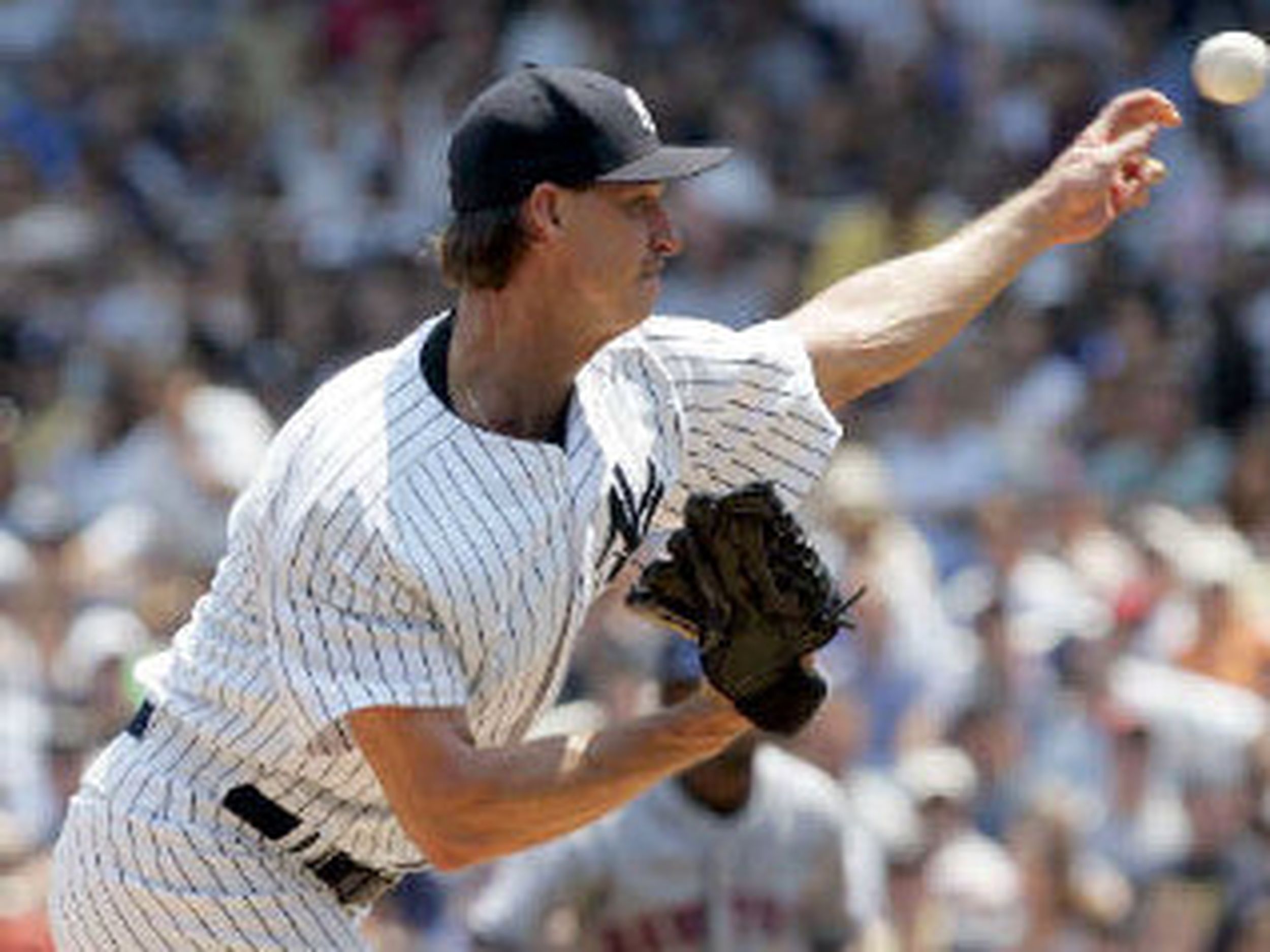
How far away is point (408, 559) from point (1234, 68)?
5.45 ft

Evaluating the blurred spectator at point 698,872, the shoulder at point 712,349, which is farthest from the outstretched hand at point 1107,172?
the blurred spectator at point 698,872

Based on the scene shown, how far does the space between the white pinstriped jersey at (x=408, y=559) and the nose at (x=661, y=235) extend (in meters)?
0.22

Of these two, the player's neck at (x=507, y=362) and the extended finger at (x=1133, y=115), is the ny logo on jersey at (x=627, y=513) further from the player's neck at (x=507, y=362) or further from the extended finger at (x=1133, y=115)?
the extended finger at (x=1133, y=115)

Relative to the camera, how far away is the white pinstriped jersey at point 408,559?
150 inches

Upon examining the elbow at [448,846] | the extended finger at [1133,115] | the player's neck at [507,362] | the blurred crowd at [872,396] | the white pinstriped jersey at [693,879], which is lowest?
the blurred crowd at [872,396]

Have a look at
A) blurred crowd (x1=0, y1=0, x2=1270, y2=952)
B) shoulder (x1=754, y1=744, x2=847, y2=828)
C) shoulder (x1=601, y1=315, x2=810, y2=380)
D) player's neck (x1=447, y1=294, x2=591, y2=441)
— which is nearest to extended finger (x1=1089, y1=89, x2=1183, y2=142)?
shoulder (x1=601, y1=315, x2=810, y2=380)

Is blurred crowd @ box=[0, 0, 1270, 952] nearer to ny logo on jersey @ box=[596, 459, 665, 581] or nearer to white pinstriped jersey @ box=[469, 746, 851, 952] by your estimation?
white pinstriped jersey @ box=[469, 746, 851, 952]

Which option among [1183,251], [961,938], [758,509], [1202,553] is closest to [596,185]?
[758,509]

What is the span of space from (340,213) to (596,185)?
861 cm

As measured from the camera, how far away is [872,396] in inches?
413

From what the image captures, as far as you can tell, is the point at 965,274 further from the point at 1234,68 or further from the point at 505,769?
the point at 505,769

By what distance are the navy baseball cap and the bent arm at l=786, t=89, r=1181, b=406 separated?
612 mm

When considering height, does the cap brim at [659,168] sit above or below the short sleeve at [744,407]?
above

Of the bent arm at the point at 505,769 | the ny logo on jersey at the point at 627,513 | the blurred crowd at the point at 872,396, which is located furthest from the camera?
the blurred crowd at the point at 872,396
